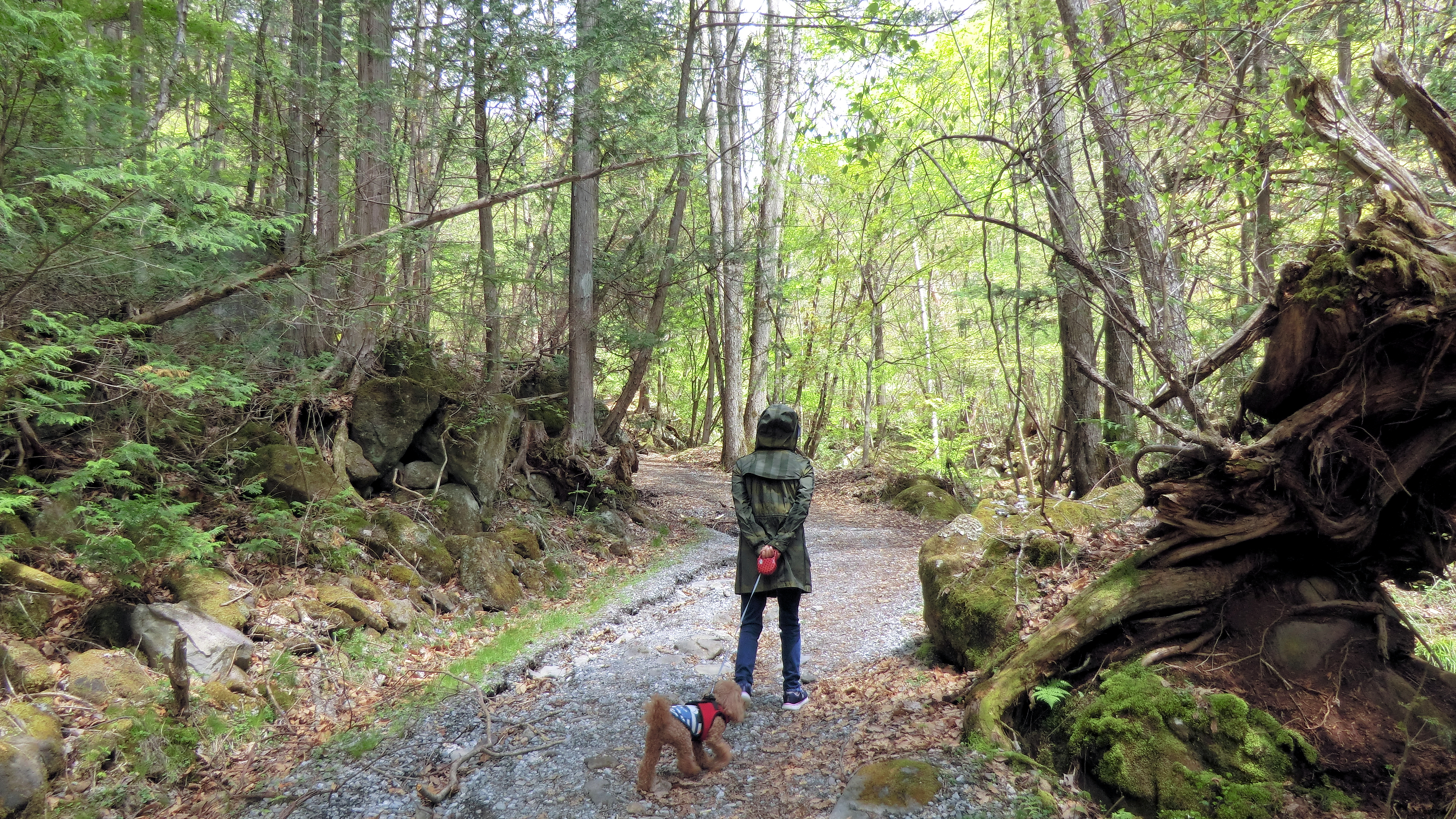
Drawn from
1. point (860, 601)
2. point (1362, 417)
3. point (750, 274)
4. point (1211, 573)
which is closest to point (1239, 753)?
point (1211, 573)

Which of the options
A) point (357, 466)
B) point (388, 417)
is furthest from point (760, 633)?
point (388, 417)

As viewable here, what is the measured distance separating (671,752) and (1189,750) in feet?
9.53

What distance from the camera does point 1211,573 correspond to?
4160 mm

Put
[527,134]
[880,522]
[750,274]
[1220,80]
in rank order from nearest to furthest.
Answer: [1220,80], [527,134], [880,522], [750,274]

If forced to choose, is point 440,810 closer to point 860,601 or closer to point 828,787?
point 828,787

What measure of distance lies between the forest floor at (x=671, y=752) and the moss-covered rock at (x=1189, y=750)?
35cm

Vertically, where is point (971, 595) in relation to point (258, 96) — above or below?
below

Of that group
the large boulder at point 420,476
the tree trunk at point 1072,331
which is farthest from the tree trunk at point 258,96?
the tree trunk at point 1072,331

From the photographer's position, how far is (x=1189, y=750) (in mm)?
3504

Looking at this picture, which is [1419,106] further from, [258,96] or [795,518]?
[258,96]

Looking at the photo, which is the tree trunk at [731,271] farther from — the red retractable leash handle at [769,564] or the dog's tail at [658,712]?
the dog's tail at [658,712]

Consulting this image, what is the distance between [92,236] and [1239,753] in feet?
25.9

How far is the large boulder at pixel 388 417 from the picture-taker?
8641 mm

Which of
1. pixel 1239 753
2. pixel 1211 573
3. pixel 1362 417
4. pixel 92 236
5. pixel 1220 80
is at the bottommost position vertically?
pixel 1239 753
